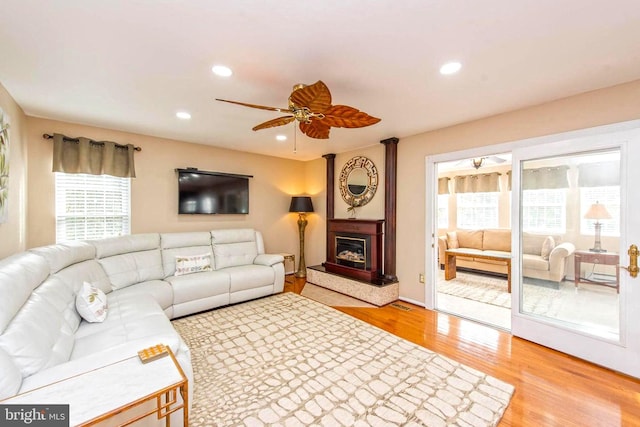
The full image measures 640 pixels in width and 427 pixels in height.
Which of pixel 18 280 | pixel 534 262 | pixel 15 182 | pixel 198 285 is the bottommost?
pixel 198 285

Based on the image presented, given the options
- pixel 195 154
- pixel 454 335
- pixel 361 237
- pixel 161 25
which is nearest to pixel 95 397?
pixel 161 25

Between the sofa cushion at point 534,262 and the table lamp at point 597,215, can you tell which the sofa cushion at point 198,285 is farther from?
the table lamp at point 597,215

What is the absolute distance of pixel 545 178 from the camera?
2.72 m

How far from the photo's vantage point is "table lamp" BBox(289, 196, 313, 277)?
17.0ft

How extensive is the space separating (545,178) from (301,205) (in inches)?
144

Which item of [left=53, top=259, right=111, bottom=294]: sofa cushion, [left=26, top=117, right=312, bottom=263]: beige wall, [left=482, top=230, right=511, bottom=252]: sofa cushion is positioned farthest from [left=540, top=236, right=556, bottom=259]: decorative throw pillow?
[left=53, top=259, right=111, bottom=294]: sofa cushion

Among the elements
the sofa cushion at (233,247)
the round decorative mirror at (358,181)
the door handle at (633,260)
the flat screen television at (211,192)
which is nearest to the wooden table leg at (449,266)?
the round decorative mirror at (358,181)

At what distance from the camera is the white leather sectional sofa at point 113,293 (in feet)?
4.40

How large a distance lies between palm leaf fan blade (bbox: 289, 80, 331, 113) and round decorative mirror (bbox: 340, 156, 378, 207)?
8.31 feet

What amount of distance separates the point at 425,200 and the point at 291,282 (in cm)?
279

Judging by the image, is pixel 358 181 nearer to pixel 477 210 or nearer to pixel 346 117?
pixel 346 117

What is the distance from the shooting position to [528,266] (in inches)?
111

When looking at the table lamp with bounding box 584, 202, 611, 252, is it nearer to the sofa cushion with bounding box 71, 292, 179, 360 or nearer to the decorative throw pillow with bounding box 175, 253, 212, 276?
the sofa cushion with bounding box 71, 292, 179, 360

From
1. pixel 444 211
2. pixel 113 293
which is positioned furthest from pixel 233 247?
pixel 444 211
